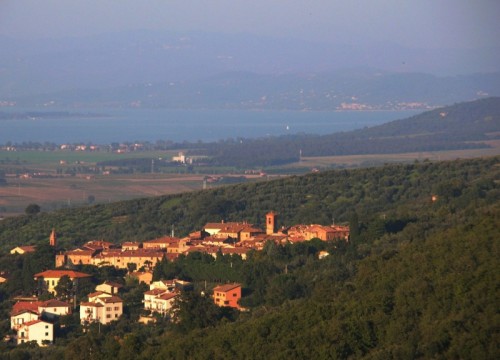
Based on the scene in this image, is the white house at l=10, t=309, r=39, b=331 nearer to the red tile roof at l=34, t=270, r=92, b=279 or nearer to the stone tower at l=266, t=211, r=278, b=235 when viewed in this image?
the red tile roof at l=34, t=270, r=92, b=279

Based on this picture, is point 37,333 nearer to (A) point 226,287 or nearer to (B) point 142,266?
(A) point 226,287


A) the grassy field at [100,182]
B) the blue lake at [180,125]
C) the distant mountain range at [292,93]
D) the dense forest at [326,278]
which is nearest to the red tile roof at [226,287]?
the dense forest at [326,278]

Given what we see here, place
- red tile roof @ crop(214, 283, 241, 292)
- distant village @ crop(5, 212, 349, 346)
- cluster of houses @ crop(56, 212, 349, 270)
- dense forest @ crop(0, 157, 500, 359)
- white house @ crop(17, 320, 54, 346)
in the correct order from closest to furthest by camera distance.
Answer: dense forest @ crop(0, 157, 500, 359)
white house @ crop(17, 320, 54, 346)
distant village @ crop(5, 212, 349, 346)
red tile roof @ crop(214, 283, 241, 292)
cluster of houses @ crop(56, 212, 349, 270)

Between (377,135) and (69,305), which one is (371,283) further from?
(377,135)

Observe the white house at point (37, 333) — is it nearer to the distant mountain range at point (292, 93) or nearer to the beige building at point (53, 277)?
the beige building at point (53, 277)

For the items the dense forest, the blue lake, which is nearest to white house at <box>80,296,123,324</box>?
the dense forest
